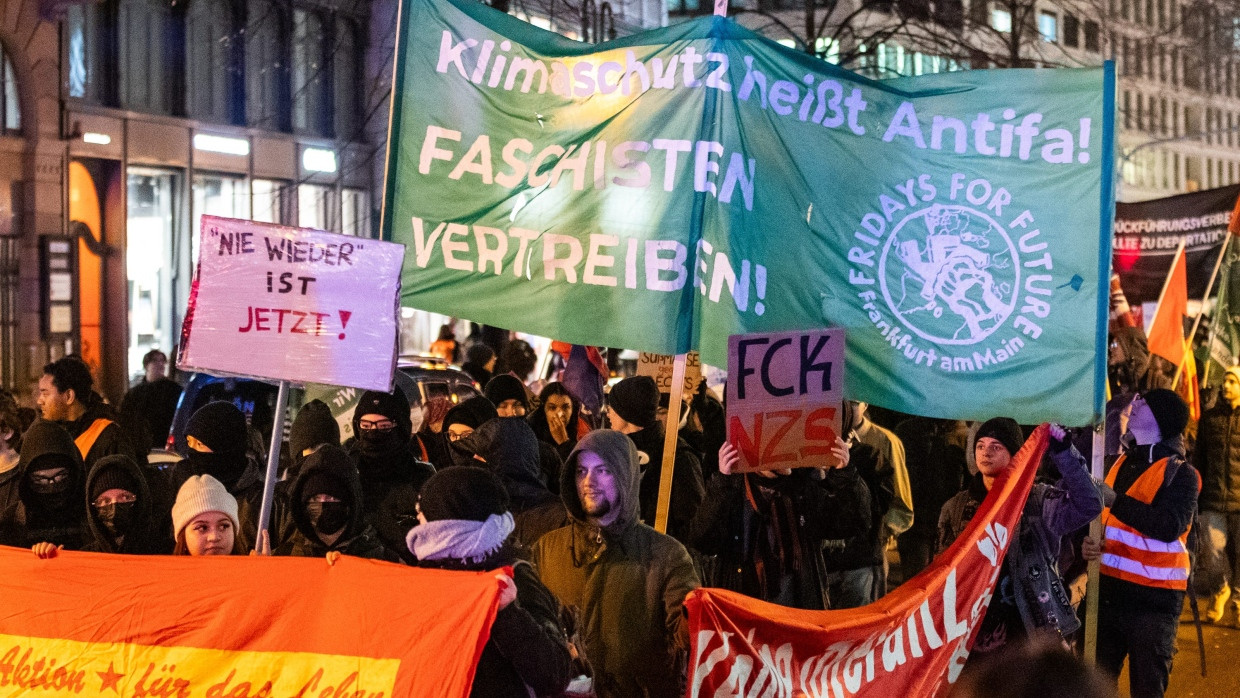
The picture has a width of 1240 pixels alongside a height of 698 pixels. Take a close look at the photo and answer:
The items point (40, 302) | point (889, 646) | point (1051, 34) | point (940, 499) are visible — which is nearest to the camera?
point (889, 646)

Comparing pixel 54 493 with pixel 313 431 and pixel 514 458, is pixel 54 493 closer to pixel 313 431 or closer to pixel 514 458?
pixel 313 431

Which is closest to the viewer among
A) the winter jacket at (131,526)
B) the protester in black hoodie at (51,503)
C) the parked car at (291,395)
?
the winter jacket at (131,526)

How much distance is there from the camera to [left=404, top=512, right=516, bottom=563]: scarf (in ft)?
14.1

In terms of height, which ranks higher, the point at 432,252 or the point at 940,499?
the point at 432,252

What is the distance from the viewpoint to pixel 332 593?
4.52m

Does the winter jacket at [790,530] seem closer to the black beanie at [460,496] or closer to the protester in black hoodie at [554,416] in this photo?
the black beanie at [460,496]

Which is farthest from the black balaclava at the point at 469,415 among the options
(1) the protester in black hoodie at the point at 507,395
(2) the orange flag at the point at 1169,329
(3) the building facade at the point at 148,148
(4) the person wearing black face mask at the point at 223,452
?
(3) the building facade at the point at 148,148

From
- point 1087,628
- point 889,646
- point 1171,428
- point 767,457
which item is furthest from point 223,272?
point 1171,428

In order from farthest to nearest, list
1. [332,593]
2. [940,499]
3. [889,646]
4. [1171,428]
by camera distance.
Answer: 1. [940,499]
2. [1171,428]
3. [889,646]
4. [332,593]

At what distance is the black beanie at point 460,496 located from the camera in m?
4.26

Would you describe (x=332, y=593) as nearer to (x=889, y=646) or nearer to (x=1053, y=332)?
(x=889, y=646)

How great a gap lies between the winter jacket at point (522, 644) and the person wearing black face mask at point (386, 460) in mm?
2193

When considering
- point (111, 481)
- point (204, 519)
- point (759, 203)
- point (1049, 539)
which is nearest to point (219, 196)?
point (111, 481)

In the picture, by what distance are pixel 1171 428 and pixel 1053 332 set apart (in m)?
1.53
